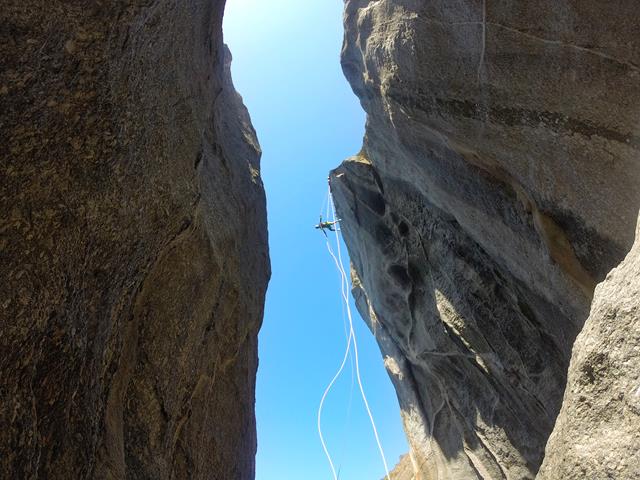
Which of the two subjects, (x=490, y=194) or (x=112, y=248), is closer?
(x=112, y=248)

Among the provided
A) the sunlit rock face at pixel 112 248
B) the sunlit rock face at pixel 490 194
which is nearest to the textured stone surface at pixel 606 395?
the sunlit rock face at pixel 490 194

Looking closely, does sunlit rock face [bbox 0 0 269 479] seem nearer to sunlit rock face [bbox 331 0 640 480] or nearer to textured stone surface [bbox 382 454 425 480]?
sunlit rock face [bbox 331 0 640 480]

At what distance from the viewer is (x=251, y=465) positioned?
7246 millimetres

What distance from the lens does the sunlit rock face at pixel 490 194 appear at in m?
5.69

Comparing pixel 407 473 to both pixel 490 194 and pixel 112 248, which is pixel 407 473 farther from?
pixel 112 248

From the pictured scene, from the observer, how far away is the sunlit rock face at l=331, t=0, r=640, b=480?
569cm

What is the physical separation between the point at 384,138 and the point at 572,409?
23.7 ft

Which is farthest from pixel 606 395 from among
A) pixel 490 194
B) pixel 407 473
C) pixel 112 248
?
pixel 407 473

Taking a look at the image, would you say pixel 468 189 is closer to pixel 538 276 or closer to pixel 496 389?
pixel 538 276

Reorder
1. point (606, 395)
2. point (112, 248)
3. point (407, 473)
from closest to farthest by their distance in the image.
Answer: point (606, 395)
point (112, 248)
point (407, 473)

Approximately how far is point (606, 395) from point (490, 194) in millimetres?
5000

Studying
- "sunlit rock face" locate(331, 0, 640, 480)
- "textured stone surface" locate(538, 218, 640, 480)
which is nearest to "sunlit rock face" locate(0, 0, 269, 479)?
"sunlit rock face" locate(331, 0, 640, 480)

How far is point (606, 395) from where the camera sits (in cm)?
333

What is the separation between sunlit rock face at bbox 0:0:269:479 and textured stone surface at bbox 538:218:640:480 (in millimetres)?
3441
